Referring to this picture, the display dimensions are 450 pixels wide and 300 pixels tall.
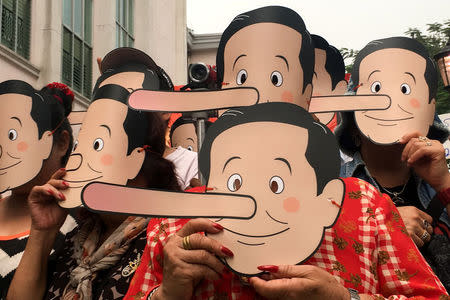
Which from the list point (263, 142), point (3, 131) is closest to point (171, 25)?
point (3, 131)

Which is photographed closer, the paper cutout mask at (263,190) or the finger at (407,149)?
the paper cutout mask at (263,190)

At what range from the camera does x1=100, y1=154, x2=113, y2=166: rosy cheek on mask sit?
1.33 m

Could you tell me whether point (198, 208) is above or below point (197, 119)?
below

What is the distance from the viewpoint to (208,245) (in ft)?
2.88

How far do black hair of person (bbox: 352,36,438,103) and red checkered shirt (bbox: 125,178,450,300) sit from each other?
566mm

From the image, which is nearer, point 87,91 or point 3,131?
point 3,131

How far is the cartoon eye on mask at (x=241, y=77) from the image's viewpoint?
3.68 feet

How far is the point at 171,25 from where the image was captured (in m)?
11.2

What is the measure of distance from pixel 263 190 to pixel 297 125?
15 centimetres

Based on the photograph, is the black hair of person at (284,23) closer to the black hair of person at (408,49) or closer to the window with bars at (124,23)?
the black hair of person at (408,49)

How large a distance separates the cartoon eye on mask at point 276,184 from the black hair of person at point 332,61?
756 mm

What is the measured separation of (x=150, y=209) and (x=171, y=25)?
35.6 feet

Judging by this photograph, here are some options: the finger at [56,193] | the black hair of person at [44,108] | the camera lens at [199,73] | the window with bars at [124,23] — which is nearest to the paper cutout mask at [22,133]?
the black hair of person at [44,108]

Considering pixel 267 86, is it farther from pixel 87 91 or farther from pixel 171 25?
pixel 171 25
